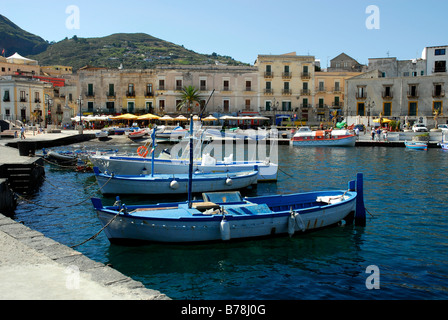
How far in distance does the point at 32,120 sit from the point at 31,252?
5841 cm

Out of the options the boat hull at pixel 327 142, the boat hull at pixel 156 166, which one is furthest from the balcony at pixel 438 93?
the boat hull at pixel 156 166

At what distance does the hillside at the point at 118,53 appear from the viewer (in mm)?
145425

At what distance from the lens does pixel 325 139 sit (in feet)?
159

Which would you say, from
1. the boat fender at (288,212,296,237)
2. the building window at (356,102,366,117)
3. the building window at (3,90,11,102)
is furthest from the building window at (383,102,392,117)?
the building window at (3,90,11,102)

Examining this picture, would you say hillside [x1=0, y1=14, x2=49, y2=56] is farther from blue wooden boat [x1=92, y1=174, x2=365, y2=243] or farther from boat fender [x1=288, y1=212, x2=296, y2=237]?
boat fender [x1=288, y1=212, x2=296, y2=237]

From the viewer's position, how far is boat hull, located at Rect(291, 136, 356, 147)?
1859 inches

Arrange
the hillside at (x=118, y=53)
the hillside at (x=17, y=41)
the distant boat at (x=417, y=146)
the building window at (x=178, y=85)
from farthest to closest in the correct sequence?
1. the hillside at (x=17, y=41)
2. the hillside at (x=118, y=53)
3. the building window at (x=178, y=85)
4. the distant boat at (x=417, y=146)

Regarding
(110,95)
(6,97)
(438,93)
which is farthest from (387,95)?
(6,97)

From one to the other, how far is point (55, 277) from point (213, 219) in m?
6.13

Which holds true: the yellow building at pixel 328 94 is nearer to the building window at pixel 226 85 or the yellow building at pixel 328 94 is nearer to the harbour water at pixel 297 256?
the building window at pixel 226 85

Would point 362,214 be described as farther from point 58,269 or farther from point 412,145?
point 412,145

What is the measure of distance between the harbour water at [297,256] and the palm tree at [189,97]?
40.8m

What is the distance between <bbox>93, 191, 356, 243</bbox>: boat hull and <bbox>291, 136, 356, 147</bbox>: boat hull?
3437cm

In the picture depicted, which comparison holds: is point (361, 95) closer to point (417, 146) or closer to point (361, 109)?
point (361, 109)
